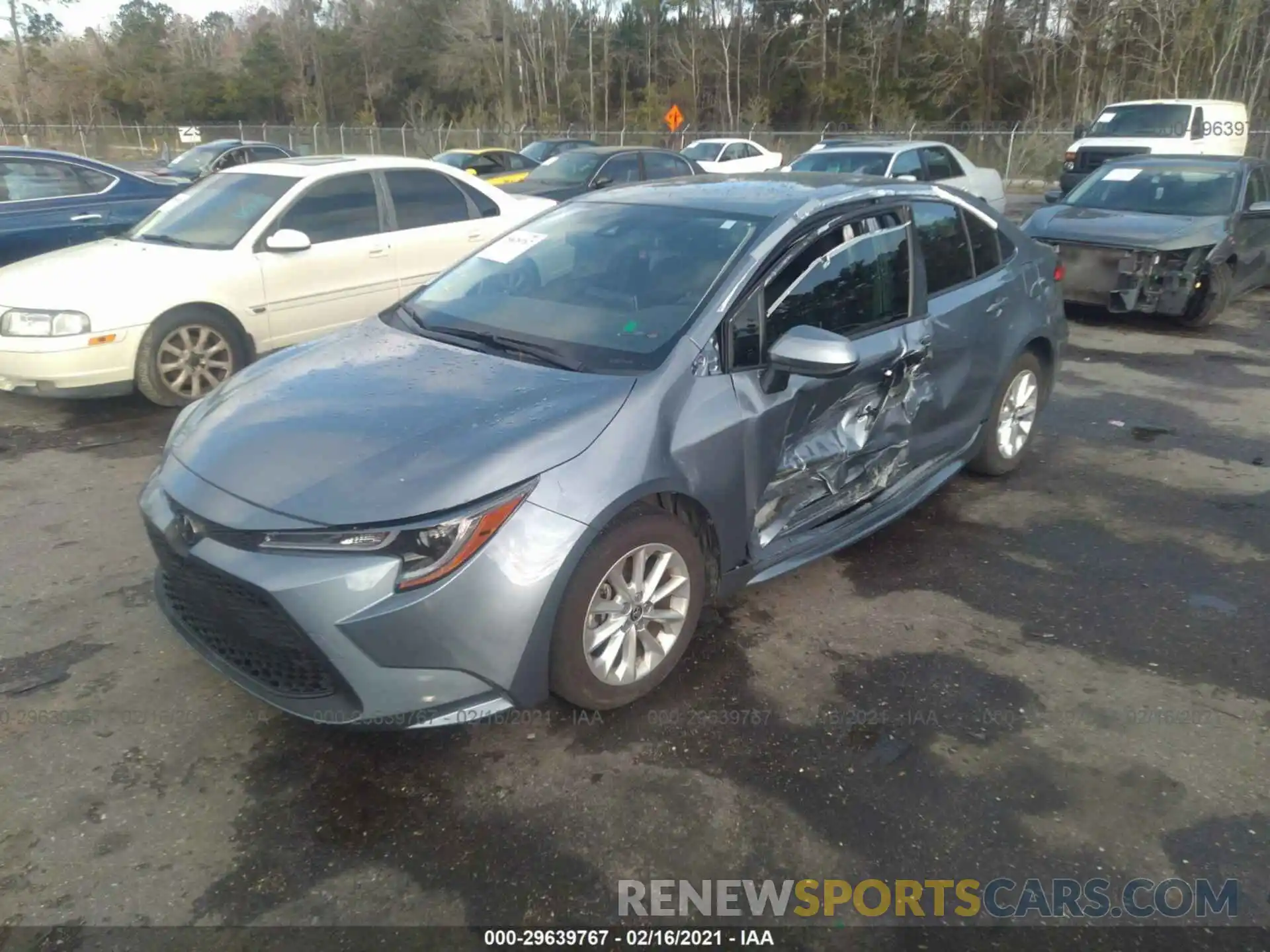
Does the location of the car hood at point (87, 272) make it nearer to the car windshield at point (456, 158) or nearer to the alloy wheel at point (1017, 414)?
the alloy wheel at point (1017, 414)

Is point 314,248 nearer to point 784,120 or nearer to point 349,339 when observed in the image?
point 349,339

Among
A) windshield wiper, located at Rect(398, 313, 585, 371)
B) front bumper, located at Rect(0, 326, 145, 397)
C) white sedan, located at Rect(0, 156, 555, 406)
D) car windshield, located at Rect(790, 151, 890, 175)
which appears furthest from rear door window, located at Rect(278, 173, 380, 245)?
car windshield, located at Rect(790, 151, 890, 175)

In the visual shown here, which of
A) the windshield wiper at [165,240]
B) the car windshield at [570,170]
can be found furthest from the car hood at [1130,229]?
the windshield wiper at [165,240]

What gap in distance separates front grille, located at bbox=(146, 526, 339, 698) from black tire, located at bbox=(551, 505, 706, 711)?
68 centimetres

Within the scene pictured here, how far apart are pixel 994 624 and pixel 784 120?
5256 centimetres

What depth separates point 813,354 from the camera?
3.26 m

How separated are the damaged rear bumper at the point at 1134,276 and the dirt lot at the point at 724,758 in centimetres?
494

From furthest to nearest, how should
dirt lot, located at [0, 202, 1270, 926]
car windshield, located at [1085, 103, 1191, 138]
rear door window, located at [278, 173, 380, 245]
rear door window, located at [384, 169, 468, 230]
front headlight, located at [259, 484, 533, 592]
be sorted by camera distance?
car windshield, located at [1085, 103, 1191, 138], rear door window, located at [384, 169, 468, 230], rear door window, located at [278, 173, 380, 245], front headlight, located at [259, 484, 533, 592], dirt lot, located at [0, 202, 1270, 926]

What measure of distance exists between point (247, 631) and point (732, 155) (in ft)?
75.7

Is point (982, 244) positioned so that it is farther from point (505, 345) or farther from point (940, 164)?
point (940, 164)

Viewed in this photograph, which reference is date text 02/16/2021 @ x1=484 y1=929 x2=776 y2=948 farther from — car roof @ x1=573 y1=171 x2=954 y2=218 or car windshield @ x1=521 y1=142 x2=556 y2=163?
car windshield @ x1=521 y1=142 x2=556 y2=163

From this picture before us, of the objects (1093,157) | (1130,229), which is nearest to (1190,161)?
(1130,229)

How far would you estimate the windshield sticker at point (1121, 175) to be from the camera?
32.4 ft

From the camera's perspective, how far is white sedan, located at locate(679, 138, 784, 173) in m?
23.1
